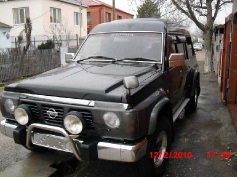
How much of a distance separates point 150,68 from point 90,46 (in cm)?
134

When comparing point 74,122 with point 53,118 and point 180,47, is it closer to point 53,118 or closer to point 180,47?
→ point 53,118

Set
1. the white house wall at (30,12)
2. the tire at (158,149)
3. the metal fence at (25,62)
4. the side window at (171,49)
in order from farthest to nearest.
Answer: the white house wall at (30,12)
the metal fence at (25,62)
the side window at (171,49)
the tire at (158,149)

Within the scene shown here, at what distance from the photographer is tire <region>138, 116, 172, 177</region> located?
3.24 meters

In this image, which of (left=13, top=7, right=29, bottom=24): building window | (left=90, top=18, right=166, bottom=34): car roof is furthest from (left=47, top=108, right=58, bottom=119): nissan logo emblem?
(left=13, top=7, right=29, bottom=24): building window

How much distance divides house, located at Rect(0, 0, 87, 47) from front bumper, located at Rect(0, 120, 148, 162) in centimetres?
1849

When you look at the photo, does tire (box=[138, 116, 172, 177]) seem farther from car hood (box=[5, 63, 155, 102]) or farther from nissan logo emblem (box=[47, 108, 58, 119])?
nissan logo emblem (box=[47, 108, 58, 119])

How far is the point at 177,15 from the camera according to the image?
15.8 m


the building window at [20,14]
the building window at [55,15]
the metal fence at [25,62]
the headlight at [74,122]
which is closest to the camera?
Result: the headlight at [74,122]

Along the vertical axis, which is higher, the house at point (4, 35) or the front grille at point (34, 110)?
the house at point (4, 35)

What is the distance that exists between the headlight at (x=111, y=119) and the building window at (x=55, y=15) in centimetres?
2180

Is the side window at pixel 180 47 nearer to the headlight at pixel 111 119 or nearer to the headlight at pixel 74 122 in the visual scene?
the headlight at pixel 111 119

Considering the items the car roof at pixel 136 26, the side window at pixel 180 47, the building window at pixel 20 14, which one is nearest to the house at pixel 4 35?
the building window at pixel 20 14

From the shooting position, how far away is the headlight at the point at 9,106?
350 cm

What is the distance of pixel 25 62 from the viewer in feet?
42.1
